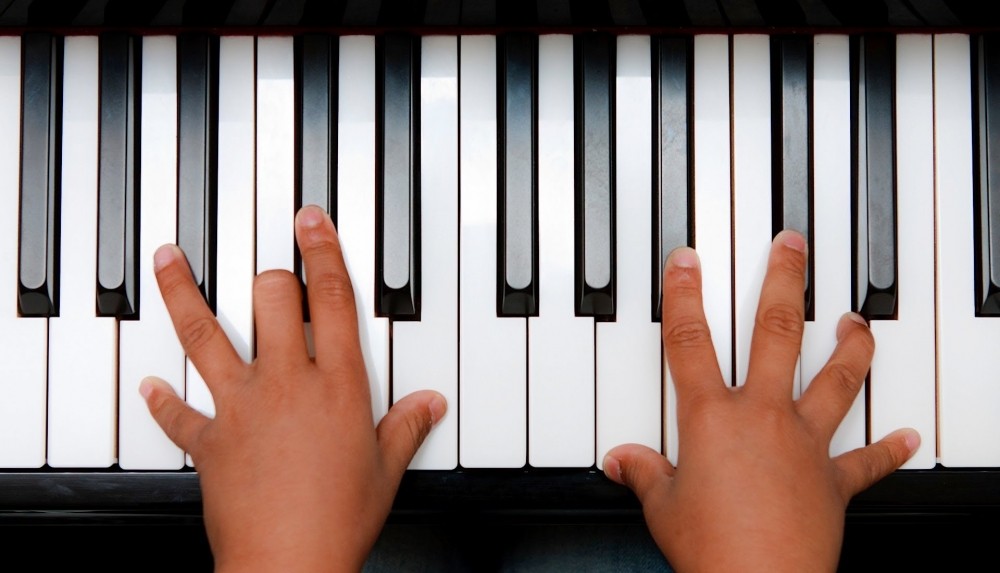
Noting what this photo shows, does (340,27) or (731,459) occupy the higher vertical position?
(340,27)

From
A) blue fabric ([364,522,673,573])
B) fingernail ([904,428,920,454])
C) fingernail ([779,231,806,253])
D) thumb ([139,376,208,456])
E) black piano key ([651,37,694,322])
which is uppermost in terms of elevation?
black piano key ([651,37,694,322])

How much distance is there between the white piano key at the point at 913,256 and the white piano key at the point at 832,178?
0.05 metres

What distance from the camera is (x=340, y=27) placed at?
690 mm

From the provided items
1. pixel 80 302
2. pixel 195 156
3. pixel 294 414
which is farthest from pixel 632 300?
pixel 80 302

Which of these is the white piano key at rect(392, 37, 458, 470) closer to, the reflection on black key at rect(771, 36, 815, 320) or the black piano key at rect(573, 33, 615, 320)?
the black piano key at rect(573, 33, 615, 320)

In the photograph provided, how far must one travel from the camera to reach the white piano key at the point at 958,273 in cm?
71

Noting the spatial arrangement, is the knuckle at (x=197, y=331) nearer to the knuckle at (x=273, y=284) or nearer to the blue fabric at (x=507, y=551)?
the knuckle at (x=273, y=284)

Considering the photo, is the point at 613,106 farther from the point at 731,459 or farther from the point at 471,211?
the point at 731,459

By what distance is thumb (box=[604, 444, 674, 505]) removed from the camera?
2.25 ft

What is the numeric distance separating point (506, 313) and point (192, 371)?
1.13 ft

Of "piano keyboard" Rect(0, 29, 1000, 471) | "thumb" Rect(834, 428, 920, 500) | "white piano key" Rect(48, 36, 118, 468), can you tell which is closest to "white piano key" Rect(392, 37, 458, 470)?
"piano keyboard" Rect(0, 29, 1000, 471)

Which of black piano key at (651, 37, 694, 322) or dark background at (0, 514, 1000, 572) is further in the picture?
dark background at (0, 514, 1000, 572)

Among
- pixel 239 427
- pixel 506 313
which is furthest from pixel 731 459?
pixel 239 427

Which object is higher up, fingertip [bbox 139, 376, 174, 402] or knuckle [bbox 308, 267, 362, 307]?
knuckle [bbox 308, 267, 362, 307]
